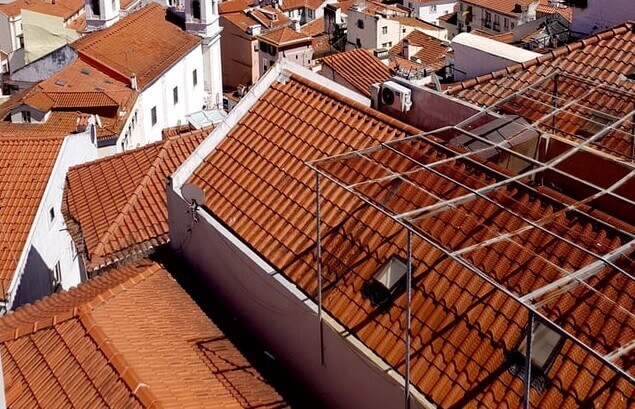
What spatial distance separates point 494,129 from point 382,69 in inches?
527

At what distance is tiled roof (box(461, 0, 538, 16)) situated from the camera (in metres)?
60.5

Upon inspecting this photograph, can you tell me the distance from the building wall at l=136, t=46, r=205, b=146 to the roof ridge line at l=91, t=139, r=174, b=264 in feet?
61.9

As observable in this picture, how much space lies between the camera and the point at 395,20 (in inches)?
2277

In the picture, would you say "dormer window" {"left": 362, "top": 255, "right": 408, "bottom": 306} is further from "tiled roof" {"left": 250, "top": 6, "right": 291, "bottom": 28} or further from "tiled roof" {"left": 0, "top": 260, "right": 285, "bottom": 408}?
"tiled roof" {"left": 250, "top": 6, "right": 291, "bottom": 28}

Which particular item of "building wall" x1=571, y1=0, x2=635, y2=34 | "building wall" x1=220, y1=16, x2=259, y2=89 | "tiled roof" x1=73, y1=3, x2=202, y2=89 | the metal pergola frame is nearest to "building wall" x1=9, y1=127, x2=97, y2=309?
the metal pergola frame

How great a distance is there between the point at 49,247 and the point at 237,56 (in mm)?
44937

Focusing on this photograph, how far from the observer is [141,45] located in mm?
41594

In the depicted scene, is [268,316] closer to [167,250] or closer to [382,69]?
[167,250]

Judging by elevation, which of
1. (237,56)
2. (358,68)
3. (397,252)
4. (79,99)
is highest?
(397,252)

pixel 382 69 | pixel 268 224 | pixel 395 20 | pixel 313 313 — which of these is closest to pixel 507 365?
pixel 313 313

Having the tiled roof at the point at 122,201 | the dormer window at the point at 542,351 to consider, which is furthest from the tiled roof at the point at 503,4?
the dormer window at the point at 542,351

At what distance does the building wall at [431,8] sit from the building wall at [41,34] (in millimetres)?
34015

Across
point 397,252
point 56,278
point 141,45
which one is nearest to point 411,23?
point 141,45

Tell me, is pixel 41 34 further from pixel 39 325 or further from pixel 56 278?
pixel 39 325
